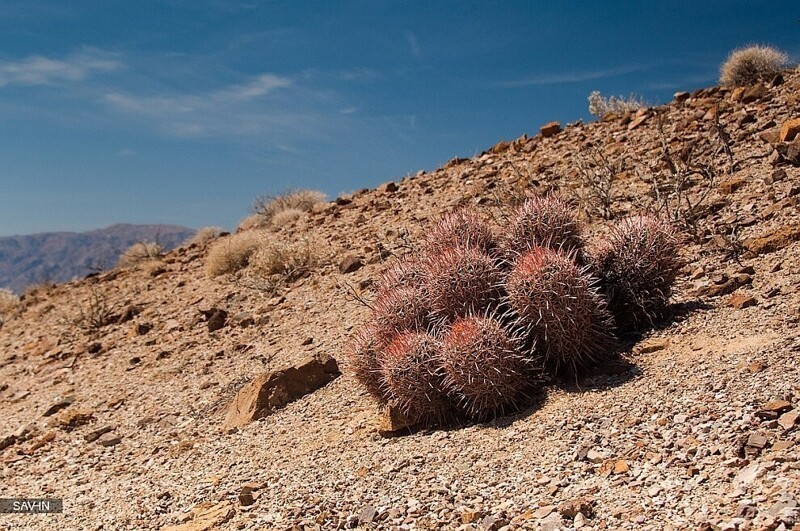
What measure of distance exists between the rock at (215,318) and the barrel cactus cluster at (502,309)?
4.48 m

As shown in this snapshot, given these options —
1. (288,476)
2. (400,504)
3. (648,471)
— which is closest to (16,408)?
(288,476)

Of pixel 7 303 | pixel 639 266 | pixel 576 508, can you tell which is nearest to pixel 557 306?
pixel 639 266

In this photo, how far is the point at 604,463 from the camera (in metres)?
3.71

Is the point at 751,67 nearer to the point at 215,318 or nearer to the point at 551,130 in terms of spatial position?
the point at 551,130

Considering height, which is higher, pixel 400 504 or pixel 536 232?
pixel 536 232

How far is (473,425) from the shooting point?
15.5ft

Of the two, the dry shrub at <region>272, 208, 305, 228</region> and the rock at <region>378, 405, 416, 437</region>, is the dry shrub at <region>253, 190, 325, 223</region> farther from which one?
the rock at <region>378, 405, 416, 437</region>

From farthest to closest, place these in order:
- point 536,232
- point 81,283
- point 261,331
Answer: point 81,283 → point 261,331 → point 536,232

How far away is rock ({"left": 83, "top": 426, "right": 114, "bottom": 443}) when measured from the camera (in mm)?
6859

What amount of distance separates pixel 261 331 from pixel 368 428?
3.69 metres

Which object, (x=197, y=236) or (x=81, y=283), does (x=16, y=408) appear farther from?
(x=197, y=236)

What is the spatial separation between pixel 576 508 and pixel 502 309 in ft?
6.01

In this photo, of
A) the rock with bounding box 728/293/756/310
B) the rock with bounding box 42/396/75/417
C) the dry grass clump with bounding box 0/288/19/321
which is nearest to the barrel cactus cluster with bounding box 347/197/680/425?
the rock with bounding box 728/293/756/310

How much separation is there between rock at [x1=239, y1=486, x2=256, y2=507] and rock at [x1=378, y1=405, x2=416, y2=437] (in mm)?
1030
